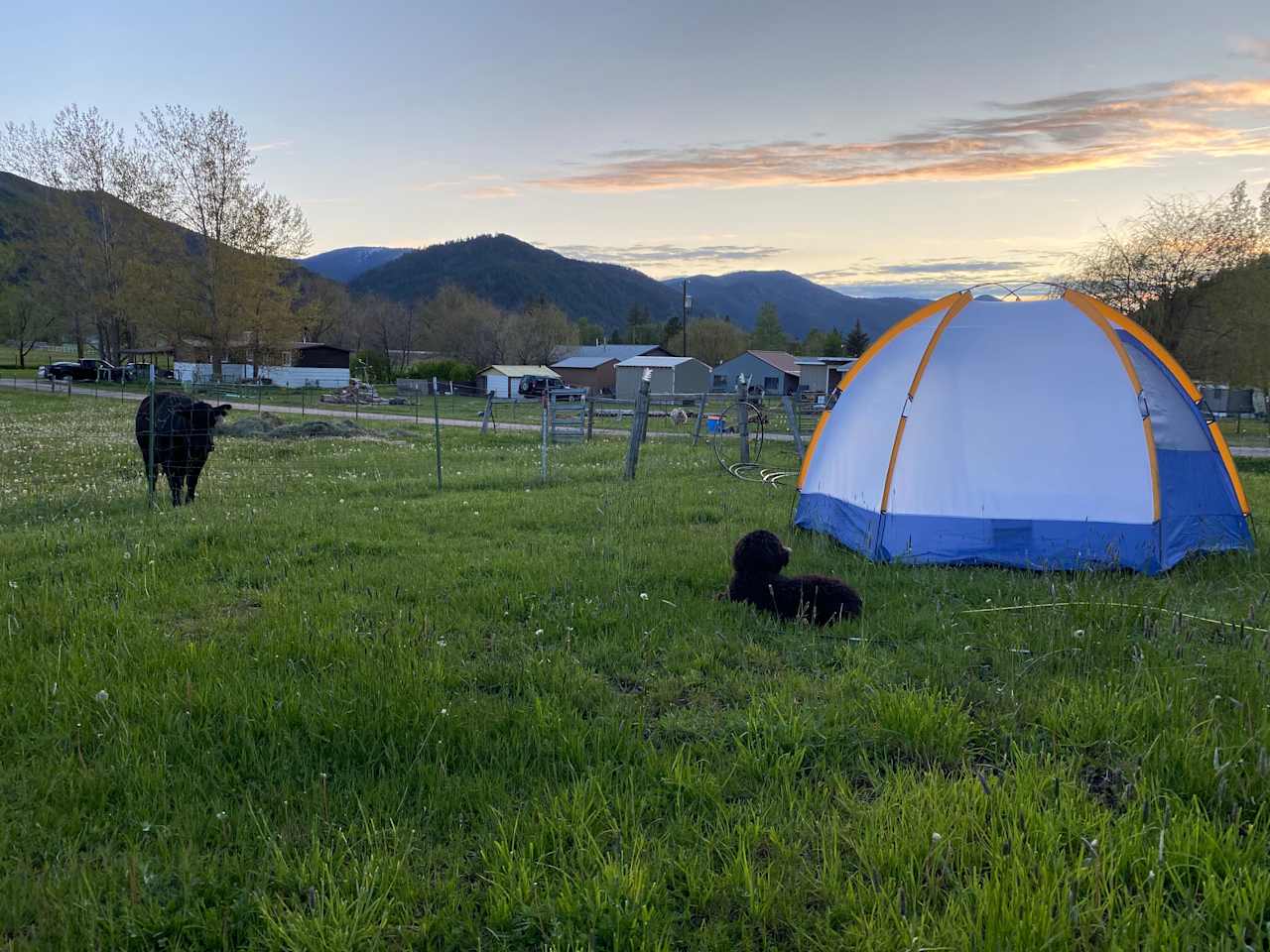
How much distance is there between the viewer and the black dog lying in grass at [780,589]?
5.46m

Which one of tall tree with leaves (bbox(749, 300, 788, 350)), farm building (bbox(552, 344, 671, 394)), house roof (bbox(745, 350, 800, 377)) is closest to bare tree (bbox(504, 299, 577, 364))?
farm building (bbox(552, 344, 671, 394))

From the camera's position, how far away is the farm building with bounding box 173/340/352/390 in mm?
50219

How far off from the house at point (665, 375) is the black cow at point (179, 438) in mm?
49938

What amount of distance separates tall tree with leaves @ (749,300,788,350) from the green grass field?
10940 cm

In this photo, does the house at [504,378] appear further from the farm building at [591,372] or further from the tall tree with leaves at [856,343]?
the tall tree with leaves at [856,343]

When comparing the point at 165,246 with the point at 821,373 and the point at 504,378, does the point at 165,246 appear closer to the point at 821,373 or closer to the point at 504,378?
→ the point at 504,378

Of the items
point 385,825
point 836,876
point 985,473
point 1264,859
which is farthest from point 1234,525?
point 385,825

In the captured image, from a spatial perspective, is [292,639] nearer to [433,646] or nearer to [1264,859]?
[433,646]

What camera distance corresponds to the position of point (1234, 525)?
740 centimetres

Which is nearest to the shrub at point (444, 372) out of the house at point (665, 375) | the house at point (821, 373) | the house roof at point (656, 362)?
the house roof at point (656, 362)

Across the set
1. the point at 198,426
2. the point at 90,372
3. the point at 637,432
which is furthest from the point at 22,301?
the point at 637,432

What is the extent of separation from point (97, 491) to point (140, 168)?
1953 inches

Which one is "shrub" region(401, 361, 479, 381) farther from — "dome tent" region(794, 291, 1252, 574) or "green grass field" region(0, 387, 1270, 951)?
"green grass field" region(0, 387, 1270, 951)

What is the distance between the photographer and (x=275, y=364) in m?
53.2
